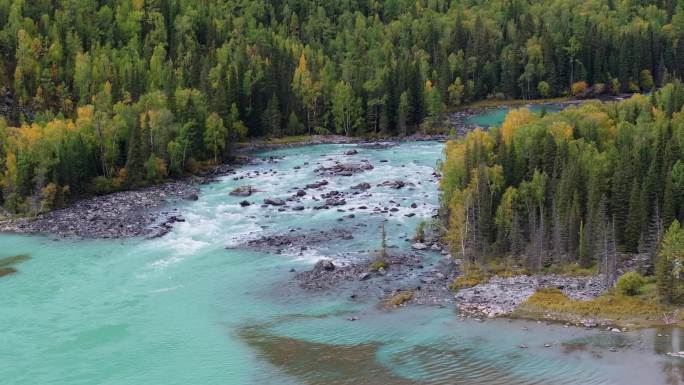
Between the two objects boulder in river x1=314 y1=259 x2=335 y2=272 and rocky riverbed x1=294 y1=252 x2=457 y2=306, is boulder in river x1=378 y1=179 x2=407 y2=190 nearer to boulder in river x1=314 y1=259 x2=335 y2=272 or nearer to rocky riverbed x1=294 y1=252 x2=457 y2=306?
rocky riverbed x1=294 y1=252 x2=457 y2=306

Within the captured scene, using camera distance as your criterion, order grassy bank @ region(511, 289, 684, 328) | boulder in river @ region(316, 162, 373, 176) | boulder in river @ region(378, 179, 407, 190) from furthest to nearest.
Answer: boulder in river @ region(316, 162, 373, 176) < boulder in river @ region(378, 179, 407, 190) < grassy bank @ region(511, 289, 684, 328)

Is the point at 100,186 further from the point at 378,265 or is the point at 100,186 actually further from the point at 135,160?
the point at 378,265

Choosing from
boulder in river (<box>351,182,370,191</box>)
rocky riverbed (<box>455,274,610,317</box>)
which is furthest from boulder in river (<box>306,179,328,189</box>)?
rocky riverbed (<box>455,274,610,317</box>)

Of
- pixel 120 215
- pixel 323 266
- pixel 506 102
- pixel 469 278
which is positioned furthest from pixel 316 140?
pixel 469 278

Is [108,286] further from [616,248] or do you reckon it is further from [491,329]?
[616,248]

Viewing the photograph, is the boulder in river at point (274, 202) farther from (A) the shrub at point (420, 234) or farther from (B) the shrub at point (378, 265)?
(B) the shrub at point (378, 265)

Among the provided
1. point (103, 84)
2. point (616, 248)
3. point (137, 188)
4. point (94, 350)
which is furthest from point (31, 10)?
point (616, 248)
